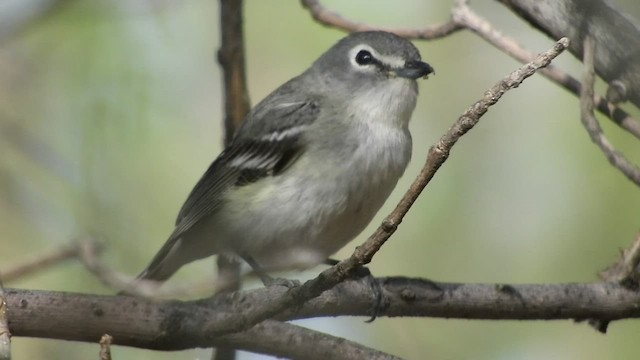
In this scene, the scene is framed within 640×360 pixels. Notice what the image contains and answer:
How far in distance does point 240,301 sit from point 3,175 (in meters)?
2.20

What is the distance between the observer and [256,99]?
6.55 m

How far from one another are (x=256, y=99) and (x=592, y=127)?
138 inches

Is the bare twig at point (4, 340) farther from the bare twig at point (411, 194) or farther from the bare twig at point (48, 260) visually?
the bare twig at point (411, 194)

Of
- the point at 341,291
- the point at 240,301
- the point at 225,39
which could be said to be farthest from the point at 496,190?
the point at 240,301

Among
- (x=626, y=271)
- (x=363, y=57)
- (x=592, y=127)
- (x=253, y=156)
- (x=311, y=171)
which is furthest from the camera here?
(x=363, y=57)

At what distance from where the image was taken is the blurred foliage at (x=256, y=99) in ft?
15.8

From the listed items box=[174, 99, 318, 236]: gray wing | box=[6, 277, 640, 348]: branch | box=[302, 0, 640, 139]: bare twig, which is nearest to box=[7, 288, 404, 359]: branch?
box=[6, 277, 640, 348]: branch

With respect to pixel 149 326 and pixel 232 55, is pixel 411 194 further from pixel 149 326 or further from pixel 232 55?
pixel 232 55

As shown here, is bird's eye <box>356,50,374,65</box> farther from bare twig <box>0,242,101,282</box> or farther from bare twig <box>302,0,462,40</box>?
bare twig <box>0,242,101,282</box>

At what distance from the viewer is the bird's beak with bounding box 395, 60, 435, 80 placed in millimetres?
4383

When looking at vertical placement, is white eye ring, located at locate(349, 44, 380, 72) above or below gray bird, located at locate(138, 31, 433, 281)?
above

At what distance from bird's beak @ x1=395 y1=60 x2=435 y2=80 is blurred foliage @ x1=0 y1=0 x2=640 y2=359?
94cm

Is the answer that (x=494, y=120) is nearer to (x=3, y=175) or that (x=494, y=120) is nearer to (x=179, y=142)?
(x=179, y=142)

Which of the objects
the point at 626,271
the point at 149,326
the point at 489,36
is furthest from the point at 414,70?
the point at 149,326
